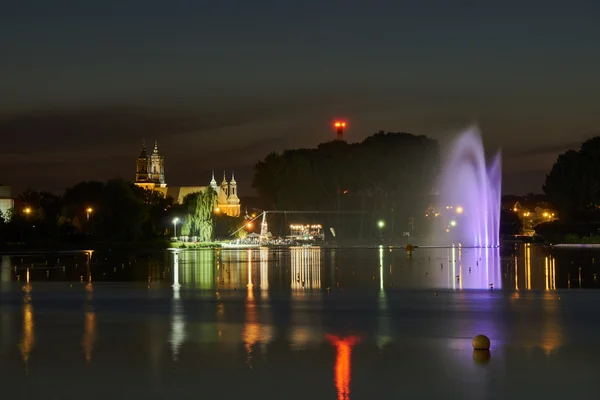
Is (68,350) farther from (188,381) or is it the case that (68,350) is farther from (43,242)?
(43,242)

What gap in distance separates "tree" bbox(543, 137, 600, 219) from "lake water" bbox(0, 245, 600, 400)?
81.9m

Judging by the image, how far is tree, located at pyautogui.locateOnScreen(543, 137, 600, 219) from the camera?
382 feet

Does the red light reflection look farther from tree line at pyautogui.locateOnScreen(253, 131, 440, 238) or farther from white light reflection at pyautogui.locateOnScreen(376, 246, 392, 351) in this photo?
tree line at pyautogui.locateOnScreen(253, 131, 440, 238)

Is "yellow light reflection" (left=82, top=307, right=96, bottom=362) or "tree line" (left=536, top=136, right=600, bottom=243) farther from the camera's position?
"tree line" (left=536, top=136, right=600, bottom=243)

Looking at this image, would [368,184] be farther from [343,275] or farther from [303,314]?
[303,314]

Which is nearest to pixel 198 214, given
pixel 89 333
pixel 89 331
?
pixel 89 331

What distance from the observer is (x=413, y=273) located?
159ft

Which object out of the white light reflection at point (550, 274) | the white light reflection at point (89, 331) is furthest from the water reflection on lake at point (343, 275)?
the white light reflection at point (89, 331)

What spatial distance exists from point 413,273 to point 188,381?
3349cm

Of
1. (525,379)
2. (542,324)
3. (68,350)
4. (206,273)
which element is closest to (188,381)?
(68,350)

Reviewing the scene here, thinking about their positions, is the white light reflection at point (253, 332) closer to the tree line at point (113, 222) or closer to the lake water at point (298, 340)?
the lake water at point (298, 340)

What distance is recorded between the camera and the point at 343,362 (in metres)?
17.9

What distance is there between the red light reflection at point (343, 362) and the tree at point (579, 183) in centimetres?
9745

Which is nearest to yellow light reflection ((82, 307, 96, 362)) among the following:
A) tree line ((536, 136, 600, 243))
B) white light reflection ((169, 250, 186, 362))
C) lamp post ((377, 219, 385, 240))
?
white light reflection ((169, 250, 186, 362))
